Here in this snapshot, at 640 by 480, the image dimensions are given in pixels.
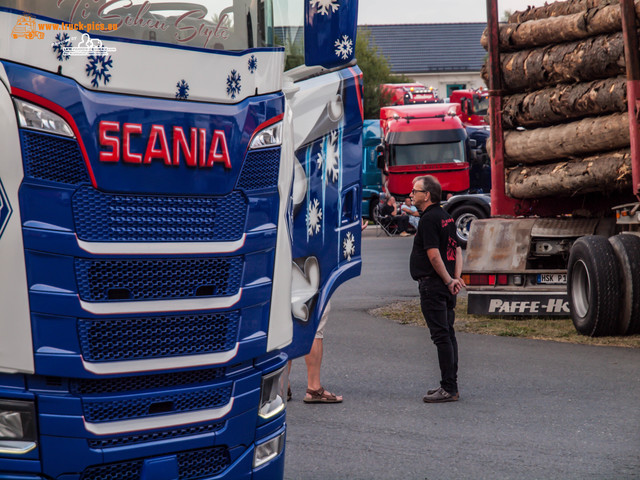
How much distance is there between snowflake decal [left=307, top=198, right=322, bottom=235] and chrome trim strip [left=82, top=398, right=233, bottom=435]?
1.41 m

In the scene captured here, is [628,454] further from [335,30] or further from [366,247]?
[366,247]

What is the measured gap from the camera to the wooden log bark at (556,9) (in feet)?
37.7

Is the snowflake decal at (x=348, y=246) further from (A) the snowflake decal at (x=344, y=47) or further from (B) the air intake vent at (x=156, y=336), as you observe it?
(B) the air intake vent at (x=156, y=336)

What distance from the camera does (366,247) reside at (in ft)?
85.1

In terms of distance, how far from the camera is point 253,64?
4352 mm

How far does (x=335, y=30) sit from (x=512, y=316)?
8.45m

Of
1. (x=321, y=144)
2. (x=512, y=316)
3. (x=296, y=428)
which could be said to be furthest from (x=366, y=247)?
(x=321, y=144)

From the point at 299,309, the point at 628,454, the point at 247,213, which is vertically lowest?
the point at 628,454

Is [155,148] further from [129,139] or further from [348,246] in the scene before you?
[348,246]

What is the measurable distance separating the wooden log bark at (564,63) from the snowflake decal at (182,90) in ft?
24.4

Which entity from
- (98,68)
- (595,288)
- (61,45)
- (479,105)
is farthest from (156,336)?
(479,105)

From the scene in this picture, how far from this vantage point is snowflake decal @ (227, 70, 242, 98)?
4227 mm

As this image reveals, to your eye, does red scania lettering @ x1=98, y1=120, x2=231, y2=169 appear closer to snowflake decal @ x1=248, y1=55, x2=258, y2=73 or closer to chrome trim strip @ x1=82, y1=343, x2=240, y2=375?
snowflake decal @ x1=248, y1=55, x2=258, y2=73

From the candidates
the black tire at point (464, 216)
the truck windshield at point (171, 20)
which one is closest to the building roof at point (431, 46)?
the black tire at point (464, 216)
